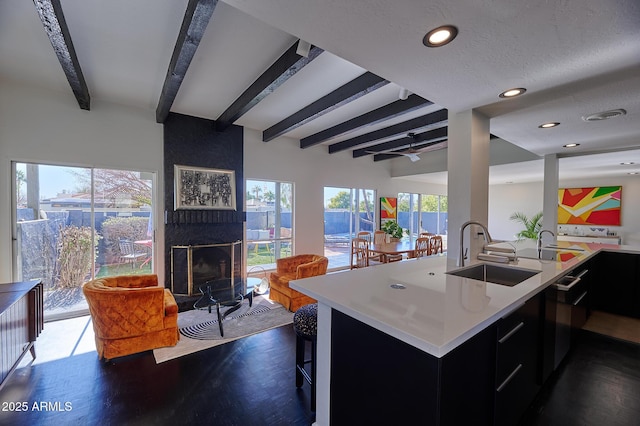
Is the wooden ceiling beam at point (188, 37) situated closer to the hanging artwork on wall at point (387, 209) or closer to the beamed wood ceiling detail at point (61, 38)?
the beamed wood ceiling detail at point (61, 38)

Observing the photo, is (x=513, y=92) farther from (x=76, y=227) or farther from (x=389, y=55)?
(x=76, y=227)

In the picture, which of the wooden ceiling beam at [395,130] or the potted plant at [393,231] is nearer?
the wooden ceiling beam at [395,130]

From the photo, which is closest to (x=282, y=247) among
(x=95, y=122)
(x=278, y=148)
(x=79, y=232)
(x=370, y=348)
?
(x=278, y=148)

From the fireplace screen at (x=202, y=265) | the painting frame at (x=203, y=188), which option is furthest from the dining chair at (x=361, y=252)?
the painting frame at (x=203, y=188)

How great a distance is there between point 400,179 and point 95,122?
6.76m

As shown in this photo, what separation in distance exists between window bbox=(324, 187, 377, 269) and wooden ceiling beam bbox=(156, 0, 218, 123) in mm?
3883

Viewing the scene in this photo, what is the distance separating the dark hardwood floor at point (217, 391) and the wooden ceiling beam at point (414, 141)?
11.9 ft

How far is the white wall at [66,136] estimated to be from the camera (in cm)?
314

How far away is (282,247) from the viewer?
560 cm

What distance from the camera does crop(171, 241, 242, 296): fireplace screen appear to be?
4141 millimetres

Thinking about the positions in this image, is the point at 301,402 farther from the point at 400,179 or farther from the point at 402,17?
the point at 400,179

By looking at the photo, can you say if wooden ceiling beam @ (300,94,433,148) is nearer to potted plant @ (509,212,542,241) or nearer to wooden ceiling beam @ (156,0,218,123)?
wooden ceiling beam @ (156,0,218,123)

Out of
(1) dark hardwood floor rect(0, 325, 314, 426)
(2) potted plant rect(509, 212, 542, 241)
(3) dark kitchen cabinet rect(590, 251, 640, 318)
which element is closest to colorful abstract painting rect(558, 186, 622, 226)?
(2) potted plant rect(509, 212, 542, 241)

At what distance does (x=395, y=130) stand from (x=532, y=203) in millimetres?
6635
